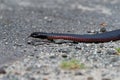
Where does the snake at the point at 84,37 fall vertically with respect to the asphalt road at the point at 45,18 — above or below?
below

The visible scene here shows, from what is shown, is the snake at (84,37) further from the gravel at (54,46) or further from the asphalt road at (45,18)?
the asphalt road at (45,18)

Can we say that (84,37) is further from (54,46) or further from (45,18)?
(45,18)

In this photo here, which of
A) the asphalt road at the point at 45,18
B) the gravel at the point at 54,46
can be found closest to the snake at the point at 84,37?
the gravel at the point at 54,46

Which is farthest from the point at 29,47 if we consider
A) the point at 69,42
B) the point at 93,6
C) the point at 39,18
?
the point at 93,6

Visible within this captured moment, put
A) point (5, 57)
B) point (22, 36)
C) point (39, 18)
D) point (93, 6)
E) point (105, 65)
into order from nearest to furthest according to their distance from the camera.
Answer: point (105, 65)
point (5, 57)
point (22, 36)
point (39, 18)
point (93, 6)

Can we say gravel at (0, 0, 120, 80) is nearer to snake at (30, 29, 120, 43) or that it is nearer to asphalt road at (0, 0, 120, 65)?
asphalt road at (0, 0, 120, 65)

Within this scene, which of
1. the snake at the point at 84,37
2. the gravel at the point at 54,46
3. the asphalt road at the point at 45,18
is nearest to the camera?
the gravel at the point at 54,46

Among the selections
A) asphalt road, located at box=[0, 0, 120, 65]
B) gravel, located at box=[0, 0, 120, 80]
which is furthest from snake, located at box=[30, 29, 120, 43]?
asphalt road, located at box=[0, 0, 120, 65]

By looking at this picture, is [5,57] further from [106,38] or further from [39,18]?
[39,18]

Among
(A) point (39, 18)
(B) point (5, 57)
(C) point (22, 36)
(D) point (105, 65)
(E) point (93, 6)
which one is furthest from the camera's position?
(E) point (93, 6)
